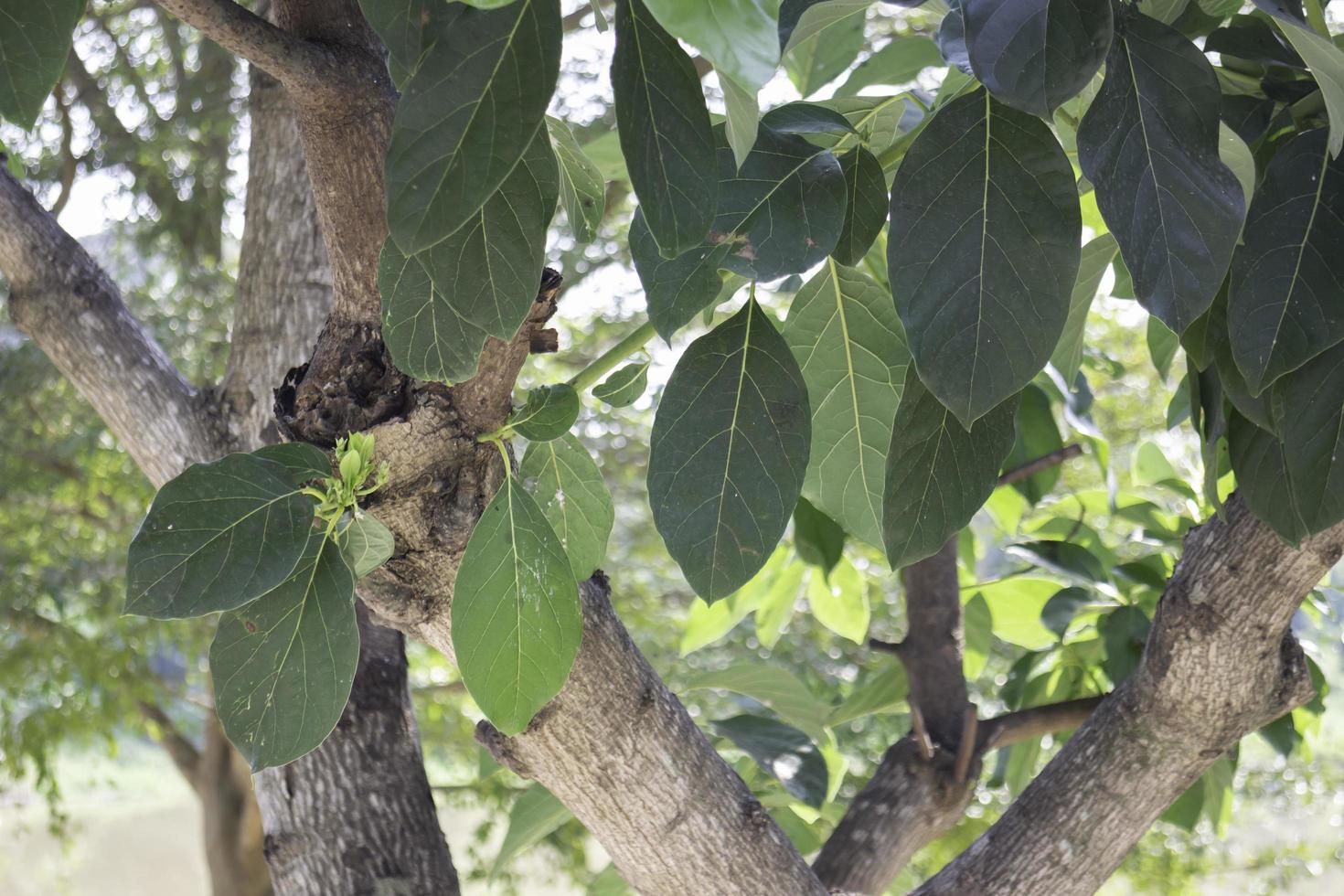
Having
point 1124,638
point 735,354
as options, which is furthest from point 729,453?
point 1124,638

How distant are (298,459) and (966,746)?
0.55 m

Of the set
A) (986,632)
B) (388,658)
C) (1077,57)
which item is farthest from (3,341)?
(1077,57)

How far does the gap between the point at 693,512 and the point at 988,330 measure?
103 mm

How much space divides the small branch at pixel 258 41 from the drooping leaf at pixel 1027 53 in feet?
0.59

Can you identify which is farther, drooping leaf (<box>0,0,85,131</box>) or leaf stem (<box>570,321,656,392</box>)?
leaf stem (<box>570,321,656,392</box>)

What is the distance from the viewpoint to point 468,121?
0.77 feet

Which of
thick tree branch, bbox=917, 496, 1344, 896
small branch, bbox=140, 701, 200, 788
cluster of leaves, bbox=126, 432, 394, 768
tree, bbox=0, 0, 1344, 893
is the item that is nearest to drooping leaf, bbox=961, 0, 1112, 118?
tree, bbox=0, 0, 1344, 893

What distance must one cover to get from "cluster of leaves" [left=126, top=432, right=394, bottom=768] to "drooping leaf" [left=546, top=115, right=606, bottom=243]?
4.9 inches

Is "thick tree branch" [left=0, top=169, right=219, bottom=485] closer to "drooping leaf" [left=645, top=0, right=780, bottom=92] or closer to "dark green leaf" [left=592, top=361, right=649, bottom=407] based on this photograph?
"dark green leaf" [left=592, top=361, right=649, bottom=407]

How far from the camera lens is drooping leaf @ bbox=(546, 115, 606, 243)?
0.41 metres

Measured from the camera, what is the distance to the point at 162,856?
147 inches

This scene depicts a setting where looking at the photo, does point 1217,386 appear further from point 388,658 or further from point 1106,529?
point 1106,529

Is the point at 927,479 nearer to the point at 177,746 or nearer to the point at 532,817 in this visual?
the point at 532,817

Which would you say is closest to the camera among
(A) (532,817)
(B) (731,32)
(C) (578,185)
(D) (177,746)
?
(B) (731,32)
